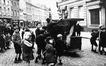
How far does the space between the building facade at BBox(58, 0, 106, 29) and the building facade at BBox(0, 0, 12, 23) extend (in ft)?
55.3

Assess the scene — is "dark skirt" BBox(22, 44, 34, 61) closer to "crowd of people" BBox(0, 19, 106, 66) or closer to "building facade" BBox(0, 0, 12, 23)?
"crowd of people" BBox(0, 19, 106, 66)

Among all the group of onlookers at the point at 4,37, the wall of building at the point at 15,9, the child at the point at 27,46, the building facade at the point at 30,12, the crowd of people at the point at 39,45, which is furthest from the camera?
the building facade at the point at 30,12

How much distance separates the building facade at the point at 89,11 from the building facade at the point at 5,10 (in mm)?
16856

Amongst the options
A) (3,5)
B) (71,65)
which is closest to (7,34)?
(71,65)

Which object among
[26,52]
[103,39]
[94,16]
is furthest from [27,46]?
[94,16]

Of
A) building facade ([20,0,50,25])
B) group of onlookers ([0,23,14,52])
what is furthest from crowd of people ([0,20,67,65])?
building facade ([20,0,50,25])

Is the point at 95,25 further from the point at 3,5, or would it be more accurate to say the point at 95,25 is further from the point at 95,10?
the point at 3,5

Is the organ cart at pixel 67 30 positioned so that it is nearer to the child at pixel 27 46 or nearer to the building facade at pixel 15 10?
the child at pixel 27 46

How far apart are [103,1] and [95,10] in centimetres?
216

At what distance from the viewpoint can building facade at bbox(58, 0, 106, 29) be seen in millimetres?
22438

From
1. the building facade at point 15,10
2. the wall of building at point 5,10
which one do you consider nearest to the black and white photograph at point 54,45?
the wall of building at point 5,10

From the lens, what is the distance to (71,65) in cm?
708

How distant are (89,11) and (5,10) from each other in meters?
24.4

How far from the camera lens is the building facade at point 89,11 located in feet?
73.6
